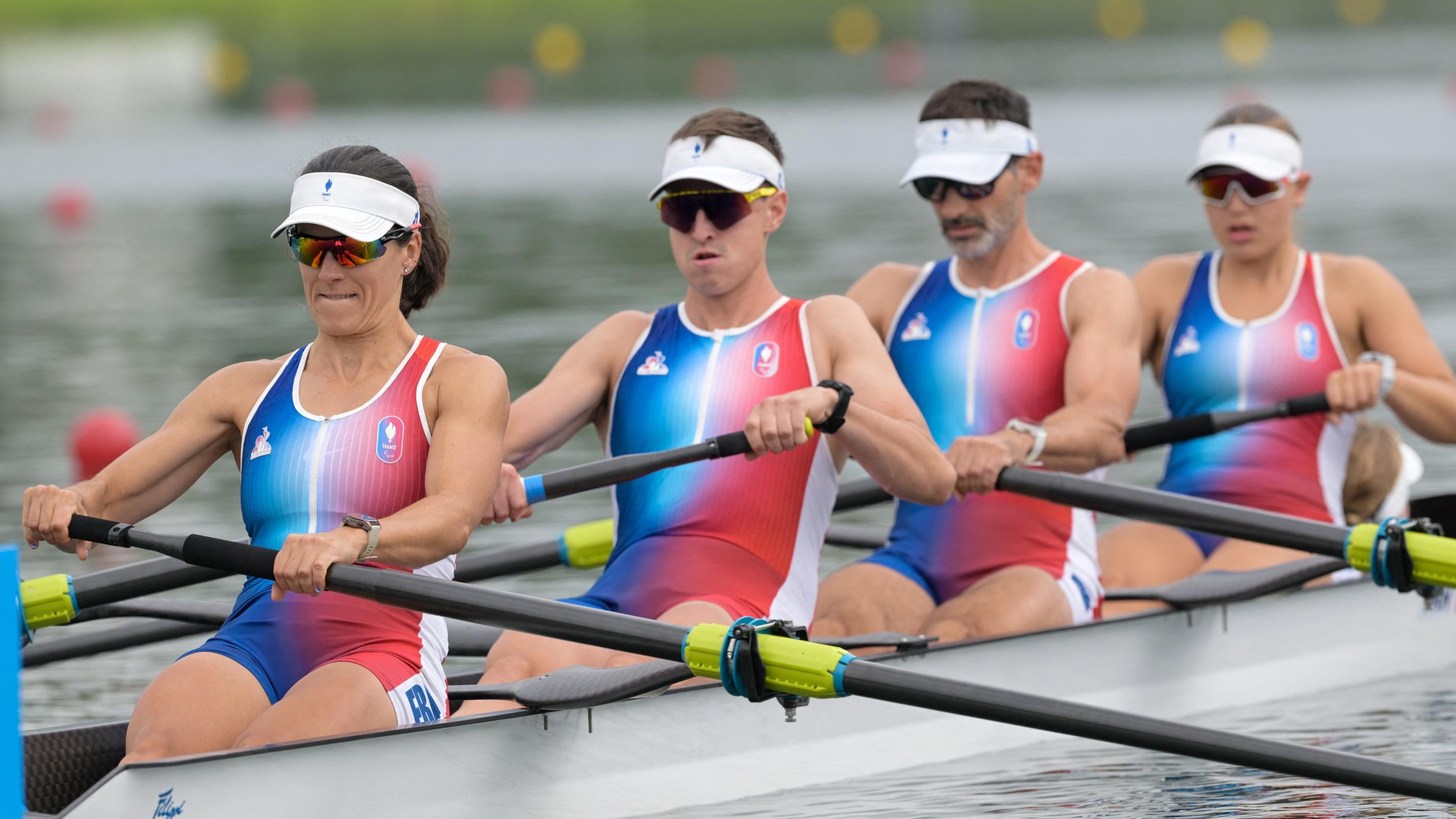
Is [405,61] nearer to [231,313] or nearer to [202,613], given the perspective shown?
[231,313]

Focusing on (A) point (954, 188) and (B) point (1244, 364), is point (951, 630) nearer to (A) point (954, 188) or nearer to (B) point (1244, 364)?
(A) point (954, 188)

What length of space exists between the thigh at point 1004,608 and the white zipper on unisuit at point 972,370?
0.52 m

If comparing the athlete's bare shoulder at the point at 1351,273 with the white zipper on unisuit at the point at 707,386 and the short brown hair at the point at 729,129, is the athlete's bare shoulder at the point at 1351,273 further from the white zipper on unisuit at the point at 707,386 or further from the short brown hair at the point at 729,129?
the white zipper on unisuit at the point at 707,386

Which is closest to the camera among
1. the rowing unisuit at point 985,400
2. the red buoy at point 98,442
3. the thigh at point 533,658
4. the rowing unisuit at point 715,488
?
the thigh at point 533,658

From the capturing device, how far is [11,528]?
30.1ft

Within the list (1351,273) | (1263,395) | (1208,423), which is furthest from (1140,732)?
(1351,273)

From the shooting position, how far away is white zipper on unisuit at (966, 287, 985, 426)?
6574 millimetres

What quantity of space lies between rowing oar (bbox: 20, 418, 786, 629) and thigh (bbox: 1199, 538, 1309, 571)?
1.97m

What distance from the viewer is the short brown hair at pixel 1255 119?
732cm

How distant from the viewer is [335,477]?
15.8ft

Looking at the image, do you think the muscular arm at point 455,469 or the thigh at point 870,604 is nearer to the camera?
the muscular arm at point 455,469

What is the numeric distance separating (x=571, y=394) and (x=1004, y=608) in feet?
4.63

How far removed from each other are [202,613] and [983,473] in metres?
2.27

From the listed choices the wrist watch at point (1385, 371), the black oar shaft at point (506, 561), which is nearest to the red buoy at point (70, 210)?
the black oar shaft at point (506, 561)
